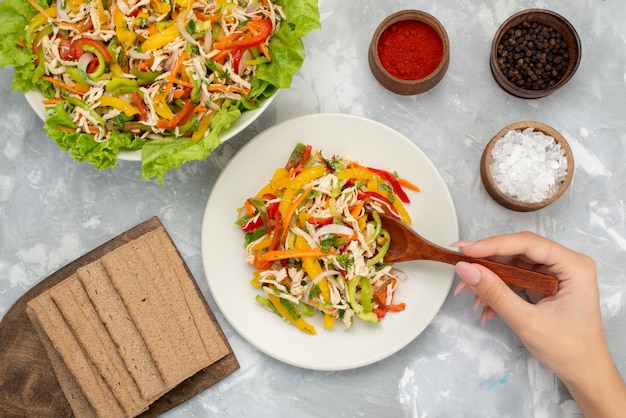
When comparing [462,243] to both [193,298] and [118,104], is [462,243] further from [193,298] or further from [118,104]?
[118,104]

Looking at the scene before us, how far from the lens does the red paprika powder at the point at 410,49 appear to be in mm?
2672

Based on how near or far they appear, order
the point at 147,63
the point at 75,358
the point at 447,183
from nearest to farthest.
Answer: the point at 147,63
the point at 75,358
the point at 447,183

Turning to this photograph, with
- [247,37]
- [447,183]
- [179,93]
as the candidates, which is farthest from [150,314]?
[447,183]

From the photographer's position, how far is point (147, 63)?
2373 mm

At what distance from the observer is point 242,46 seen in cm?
233

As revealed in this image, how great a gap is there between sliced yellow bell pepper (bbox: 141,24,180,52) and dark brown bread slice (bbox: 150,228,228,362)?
0.80 meters

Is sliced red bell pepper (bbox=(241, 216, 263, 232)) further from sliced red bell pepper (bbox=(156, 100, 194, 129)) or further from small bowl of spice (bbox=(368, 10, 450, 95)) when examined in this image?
small bowl of spice (bbox=(368, 10, 450, 95))

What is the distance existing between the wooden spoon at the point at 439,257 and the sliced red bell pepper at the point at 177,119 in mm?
890

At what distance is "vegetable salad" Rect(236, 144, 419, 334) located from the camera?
250 cm

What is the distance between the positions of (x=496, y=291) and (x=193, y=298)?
127cm

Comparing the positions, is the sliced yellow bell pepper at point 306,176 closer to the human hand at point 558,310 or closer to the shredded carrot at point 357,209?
the shredded carrot at point 357,209

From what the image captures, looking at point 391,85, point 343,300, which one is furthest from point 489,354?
point 391,85

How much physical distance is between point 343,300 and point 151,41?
4.18 feet

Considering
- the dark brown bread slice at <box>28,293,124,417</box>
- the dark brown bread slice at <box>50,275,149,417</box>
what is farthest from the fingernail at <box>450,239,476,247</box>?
the dark brown bread slice at <box>28,293,124,417</box>
